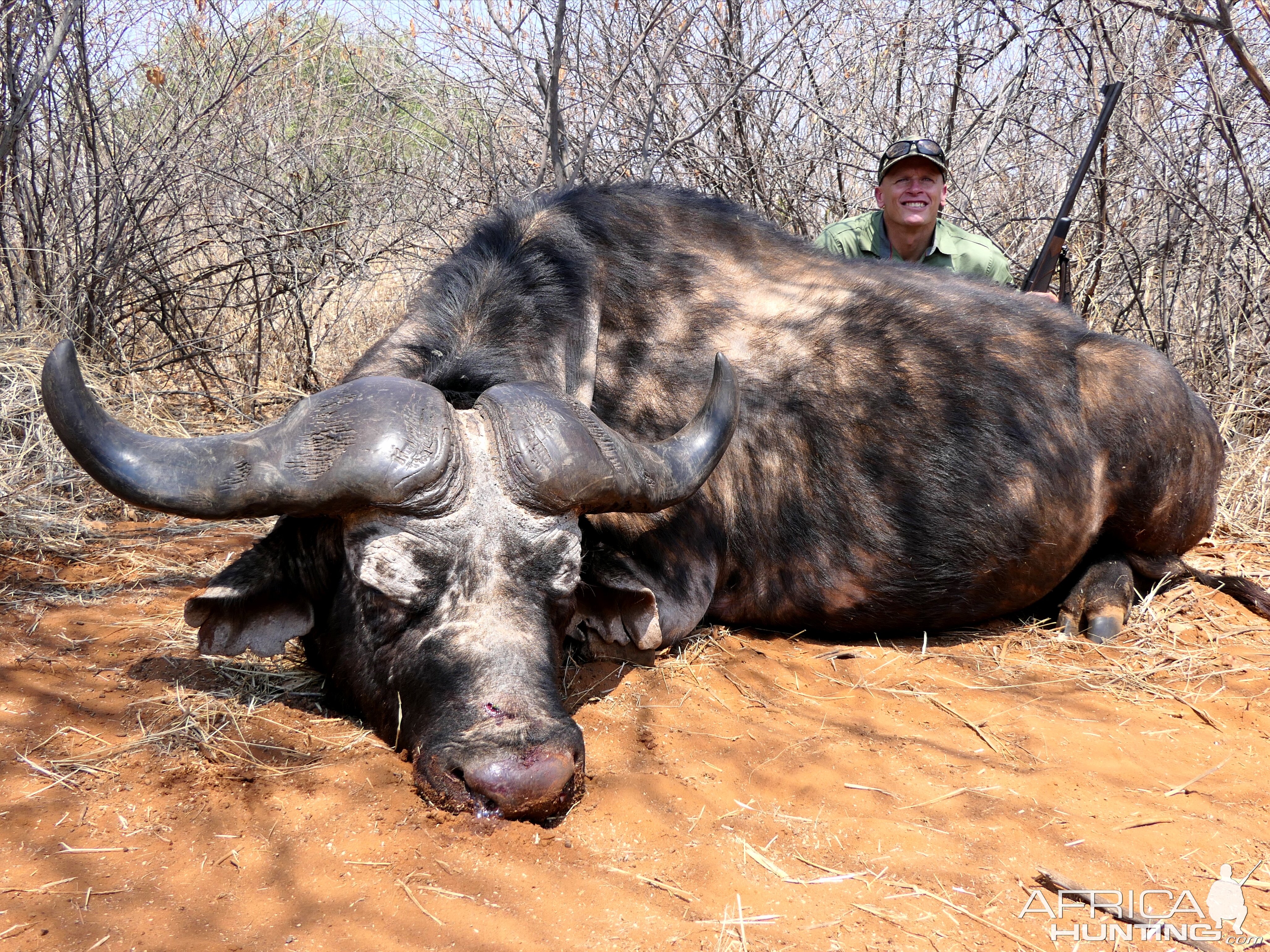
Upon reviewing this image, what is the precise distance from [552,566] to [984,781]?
1.57 m

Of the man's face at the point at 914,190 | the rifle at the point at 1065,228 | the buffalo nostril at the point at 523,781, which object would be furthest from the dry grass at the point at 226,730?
Result: the rifle at the point at 1065,228

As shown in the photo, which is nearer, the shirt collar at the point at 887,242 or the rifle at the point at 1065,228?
the rifle at the point at 1065,228

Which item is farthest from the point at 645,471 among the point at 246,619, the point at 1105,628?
the point at 1105,628

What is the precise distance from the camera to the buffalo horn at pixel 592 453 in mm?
3008

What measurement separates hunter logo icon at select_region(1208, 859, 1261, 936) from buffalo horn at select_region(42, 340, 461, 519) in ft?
7.76

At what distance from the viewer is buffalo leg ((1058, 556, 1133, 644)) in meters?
4.68

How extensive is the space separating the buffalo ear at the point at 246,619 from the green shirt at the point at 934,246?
460 centimetres

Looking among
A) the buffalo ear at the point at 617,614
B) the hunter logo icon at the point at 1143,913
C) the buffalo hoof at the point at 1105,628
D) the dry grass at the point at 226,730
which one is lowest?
the hunter logo icon at the point at 1143,913

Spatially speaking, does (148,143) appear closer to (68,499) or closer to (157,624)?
(68,499)

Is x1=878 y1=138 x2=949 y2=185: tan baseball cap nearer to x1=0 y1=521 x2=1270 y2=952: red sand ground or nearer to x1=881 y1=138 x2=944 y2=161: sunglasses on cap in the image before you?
x1=881 y1=138 x2=944 y2=161: sunglasses on cap

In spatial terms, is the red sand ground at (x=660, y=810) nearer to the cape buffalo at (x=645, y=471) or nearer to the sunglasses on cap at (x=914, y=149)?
the cape buffalo at (x=645, y=471)

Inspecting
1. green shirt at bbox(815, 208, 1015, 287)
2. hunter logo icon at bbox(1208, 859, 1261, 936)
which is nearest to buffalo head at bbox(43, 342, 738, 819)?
hunter logo icon at bbox(1208, 859, 1261, 936)

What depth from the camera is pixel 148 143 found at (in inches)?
253

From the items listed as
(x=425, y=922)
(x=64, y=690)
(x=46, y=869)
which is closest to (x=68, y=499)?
(x=64, y=690)
